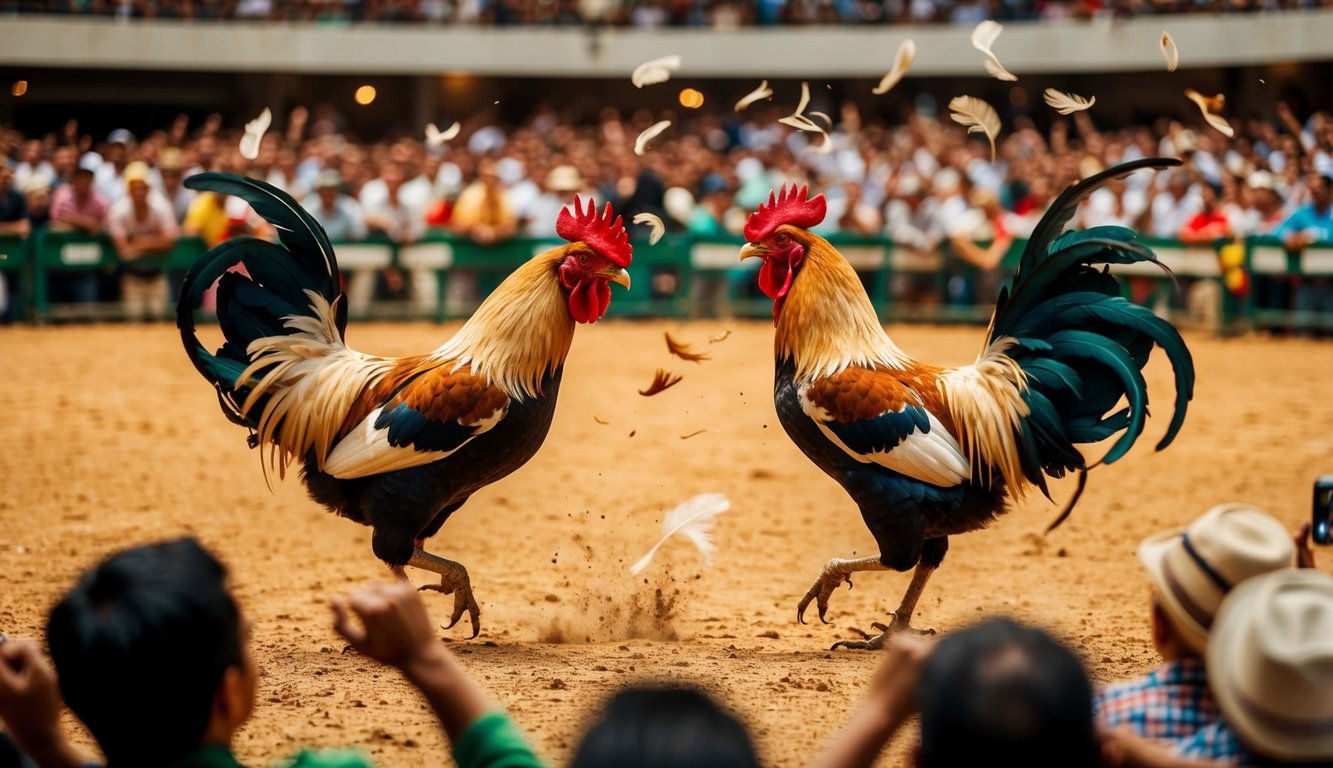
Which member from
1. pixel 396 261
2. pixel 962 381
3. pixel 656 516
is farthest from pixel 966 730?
pixel 396 261

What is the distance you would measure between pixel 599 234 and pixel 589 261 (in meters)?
0.13

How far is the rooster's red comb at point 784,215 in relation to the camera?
654cm

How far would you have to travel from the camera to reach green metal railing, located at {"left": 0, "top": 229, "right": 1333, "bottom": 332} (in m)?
17.4

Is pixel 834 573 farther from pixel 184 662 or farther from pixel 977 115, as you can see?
pixel 184 662

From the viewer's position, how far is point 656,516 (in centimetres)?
946

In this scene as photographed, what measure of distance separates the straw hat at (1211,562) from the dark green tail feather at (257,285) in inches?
169

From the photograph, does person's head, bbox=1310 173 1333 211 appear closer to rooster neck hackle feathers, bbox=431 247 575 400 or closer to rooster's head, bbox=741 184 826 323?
rooster's head, bbox=741 184 826 323

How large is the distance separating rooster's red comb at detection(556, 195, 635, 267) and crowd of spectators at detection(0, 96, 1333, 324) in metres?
11.4

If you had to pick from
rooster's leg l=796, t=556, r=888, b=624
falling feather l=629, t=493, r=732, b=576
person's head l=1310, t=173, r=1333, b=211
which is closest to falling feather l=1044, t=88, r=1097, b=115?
rooster's leg l=796, t=556, r=888, b=624

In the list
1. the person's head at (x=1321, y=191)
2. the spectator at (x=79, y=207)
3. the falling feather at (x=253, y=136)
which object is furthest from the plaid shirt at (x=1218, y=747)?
the spectator at (x=79, y=207)

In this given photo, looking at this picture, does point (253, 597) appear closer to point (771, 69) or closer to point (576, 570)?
point (576, 570)

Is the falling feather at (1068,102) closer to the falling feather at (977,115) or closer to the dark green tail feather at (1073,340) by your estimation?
the falling feather at (977,115)

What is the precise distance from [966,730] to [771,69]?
29422mm

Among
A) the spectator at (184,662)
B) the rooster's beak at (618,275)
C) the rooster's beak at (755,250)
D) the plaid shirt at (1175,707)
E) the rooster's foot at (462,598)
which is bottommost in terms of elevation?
the rooster's foot at (462,598)
